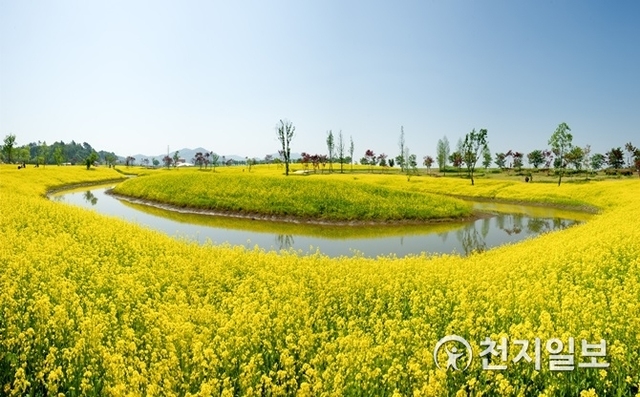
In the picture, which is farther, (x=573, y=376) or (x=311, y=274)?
(x=311, y=274)

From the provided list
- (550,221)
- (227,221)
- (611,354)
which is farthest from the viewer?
(550,221)

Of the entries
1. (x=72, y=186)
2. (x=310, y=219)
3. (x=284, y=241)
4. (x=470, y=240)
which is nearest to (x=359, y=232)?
(x=310, y=219)

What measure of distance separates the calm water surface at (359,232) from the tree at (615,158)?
297 feet

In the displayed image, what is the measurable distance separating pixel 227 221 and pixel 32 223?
18.8 metres

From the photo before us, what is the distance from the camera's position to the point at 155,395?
601 cm

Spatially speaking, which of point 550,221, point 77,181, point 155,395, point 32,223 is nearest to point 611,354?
point 155,395

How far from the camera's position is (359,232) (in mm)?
32781

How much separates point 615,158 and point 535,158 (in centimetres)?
2865

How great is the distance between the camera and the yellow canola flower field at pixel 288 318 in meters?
6.46

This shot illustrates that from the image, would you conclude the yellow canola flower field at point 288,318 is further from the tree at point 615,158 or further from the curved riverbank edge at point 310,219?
the tree at point 615,158

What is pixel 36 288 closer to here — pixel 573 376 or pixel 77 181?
pixel 573 376

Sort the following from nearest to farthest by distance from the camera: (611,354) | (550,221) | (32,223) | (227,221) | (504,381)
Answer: (504,381) < (611,354) < (32,223) < (227,221) < (550,221)

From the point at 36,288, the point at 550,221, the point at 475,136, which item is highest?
the point at 475,136

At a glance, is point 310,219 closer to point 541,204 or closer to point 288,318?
point 288,318
